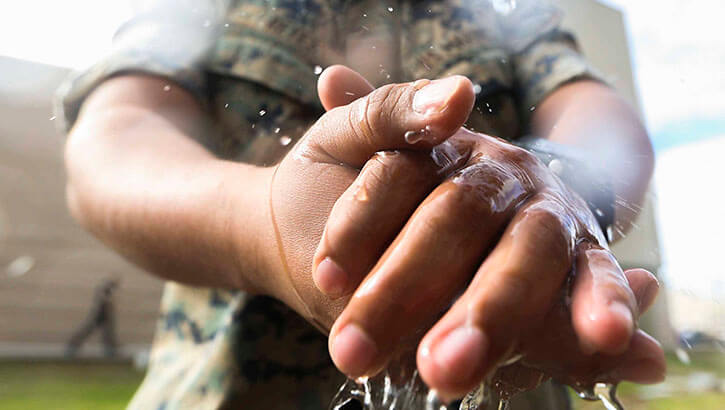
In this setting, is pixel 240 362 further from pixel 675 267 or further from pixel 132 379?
pixel 132 379

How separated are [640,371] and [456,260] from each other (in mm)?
97

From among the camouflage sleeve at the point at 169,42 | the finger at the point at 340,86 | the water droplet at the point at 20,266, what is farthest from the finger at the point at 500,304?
the water droplet at the point at 20,266

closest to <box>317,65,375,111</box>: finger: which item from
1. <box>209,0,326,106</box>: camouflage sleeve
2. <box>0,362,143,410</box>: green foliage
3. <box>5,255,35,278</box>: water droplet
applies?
<box>209,0,326,106</box>: camouflage sleeve

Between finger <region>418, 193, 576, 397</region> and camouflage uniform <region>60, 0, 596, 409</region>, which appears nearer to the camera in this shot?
finger <region>418, 193, 576, 397</region>

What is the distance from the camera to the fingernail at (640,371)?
0.24 metres

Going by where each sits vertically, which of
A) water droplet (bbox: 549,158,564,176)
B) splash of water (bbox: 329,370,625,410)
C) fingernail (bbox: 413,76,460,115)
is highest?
fingernail (bbox: 413,76,460,115)

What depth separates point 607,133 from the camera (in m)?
0.43

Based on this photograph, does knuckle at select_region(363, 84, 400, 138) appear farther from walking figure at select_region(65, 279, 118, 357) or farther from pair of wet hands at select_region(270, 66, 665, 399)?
walking figure at select_region(65, 279, 118, 357)

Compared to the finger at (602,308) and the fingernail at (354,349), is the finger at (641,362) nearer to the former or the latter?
the finger at (602,308)

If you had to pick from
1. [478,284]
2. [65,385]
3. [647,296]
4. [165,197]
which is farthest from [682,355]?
[65,385]

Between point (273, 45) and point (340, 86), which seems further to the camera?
point (273, 45)

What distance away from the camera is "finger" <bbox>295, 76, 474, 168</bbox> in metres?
0.26

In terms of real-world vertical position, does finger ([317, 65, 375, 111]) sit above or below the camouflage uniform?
above

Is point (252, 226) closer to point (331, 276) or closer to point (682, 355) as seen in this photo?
point (331, 276)
